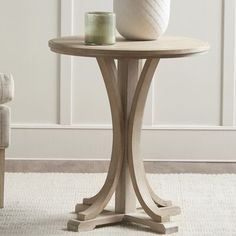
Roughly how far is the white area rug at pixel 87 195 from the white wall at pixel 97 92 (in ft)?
1.13

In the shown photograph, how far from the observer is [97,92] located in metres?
4.35

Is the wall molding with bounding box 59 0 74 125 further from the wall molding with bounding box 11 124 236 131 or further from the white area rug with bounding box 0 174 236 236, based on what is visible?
the white area rug with bounding box 0 174 236 236

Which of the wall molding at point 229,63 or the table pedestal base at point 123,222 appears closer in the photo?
the table pedestal base at point 123,222

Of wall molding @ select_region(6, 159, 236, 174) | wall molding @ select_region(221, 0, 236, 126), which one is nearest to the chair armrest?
wall molding @ select_region(6, 159, 236, 174)

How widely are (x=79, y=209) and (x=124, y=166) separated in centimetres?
29

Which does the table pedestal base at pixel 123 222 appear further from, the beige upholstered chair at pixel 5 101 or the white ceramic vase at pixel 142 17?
the white ceramic vase at pixel 142 17

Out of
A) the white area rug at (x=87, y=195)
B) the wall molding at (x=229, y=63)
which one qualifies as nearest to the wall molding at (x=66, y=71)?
the white area rug at (x=87, y=195)

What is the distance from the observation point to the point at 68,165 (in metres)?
4.29

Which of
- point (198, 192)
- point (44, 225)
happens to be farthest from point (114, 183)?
point (198, 192)

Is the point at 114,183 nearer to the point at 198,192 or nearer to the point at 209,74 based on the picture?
the point at 198,192

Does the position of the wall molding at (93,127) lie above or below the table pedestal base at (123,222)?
above

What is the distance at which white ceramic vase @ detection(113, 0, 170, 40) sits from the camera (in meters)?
3.21

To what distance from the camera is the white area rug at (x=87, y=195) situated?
10.6ft

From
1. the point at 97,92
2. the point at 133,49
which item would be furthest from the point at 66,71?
the point at 133,49
